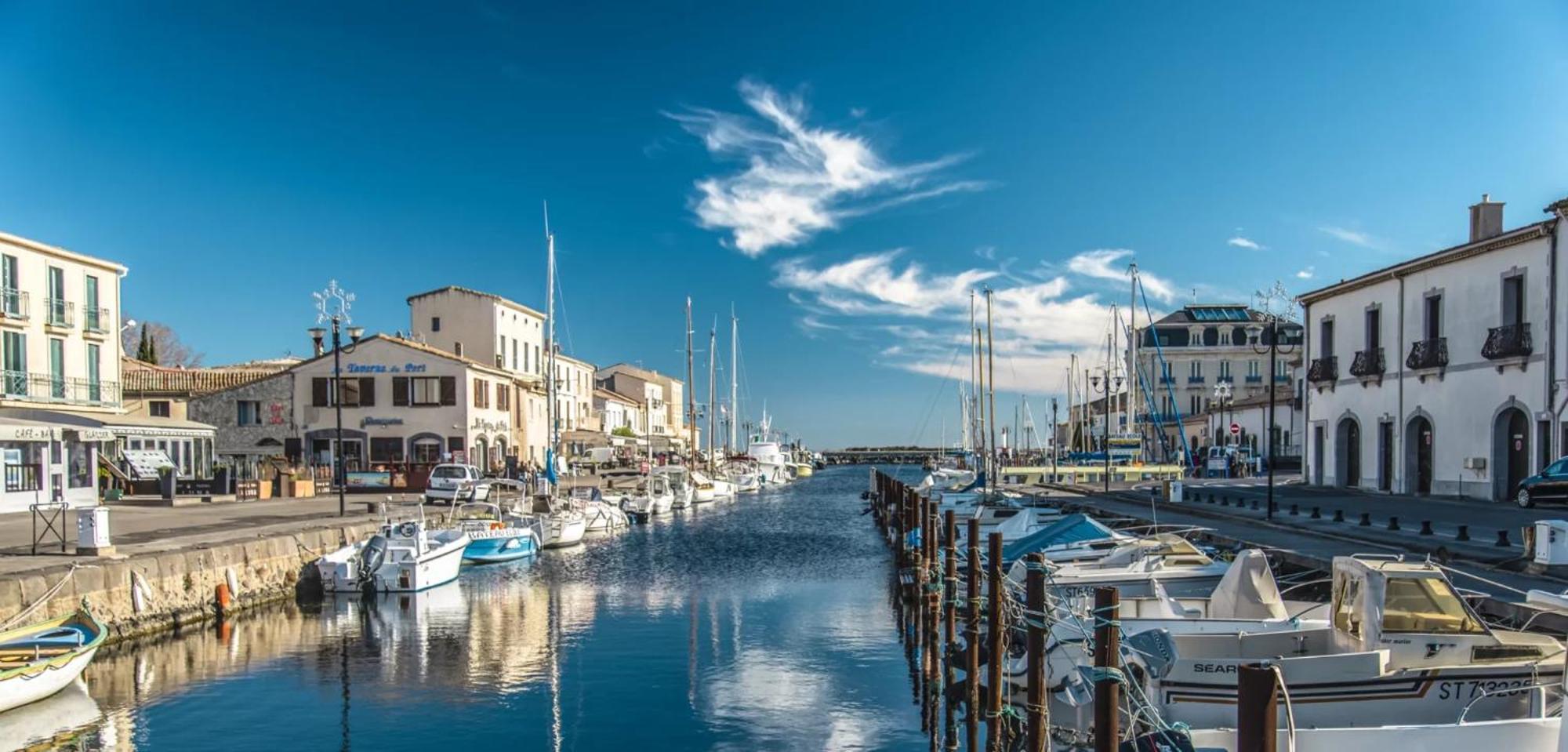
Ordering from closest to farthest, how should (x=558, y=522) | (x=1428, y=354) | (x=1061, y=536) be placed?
1. (x=1061, y=536)
2. (x=558, y=522)
3. (x=1428, y=354)

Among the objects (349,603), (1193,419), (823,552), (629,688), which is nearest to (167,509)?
(349,603)

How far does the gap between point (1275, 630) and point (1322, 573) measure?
327 inches

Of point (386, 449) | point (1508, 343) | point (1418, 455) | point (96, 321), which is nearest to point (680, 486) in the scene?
point (386, 449)

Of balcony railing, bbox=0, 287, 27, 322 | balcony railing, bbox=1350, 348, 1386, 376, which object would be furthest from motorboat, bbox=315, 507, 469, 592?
balcony railing, bbox=1350, 348, 1386, 376

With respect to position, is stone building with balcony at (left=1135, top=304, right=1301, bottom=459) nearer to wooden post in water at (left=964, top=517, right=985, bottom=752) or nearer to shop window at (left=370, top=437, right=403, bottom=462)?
shop window at (left=370, top=437, right=403, bottom=462)

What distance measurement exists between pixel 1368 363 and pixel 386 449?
49568mm

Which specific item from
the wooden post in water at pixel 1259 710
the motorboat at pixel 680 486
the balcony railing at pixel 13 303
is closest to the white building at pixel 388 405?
the motorboat at pixel 680 486

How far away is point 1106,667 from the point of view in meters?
8.90

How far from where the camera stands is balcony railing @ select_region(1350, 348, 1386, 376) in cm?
4419

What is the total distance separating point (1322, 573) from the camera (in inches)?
799

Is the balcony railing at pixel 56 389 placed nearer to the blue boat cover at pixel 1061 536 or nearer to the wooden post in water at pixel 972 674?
the blue boat cover at pixel 1061 536

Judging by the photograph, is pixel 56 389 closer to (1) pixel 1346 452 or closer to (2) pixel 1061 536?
(2) pixel 1061 536

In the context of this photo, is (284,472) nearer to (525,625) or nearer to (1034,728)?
(525,625)

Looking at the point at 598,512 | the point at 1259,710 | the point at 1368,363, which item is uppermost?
the point at 1368,363
